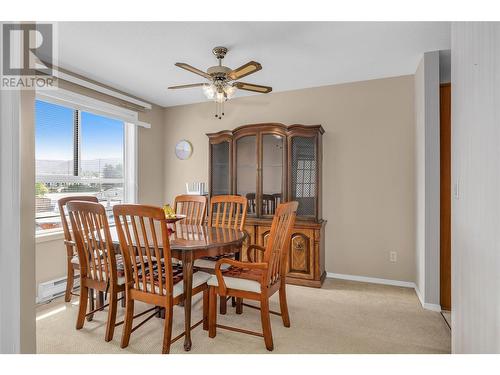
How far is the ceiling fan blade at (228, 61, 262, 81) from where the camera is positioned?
82.6 inches

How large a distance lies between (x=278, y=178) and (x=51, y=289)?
9.03ft

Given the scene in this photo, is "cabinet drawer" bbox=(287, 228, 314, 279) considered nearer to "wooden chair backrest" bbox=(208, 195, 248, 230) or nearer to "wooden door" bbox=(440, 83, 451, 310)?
"wooden chair backrest" bbox=(208, 195, 248, 230)

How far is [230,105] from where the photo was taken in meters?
4.27

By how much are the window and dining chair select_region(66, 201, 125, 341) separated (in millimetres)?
1217

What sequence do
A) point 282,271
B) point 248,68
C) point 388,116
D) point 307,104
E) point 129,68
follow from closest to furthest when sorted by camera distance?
point 248,68 → point 282,271 → point 129,68 → point 388,116 → point 307,104

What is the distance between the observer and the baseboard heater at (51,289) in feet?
9.45

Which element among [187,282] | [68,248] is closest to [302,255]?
[187,282]

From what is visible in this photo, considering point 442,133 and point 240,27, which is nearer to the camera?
point 240,27

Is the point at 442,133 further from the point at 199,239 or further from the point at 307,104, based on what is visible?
the point at 199,239

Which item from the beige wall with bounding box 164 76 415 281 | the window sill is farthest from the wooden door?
the window sill

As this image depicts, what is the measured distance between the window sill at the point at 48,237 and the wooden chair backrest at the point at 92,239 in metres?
1.02

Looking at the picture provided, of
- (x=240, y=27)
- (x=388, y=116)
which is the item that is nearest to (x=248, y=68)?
(x=240, y=27)

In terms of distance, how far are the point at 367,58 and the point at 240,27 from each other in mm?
1374

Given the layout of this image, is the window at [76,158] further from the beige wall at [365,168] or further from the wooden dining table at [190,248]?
the beige wall at [365,168]
